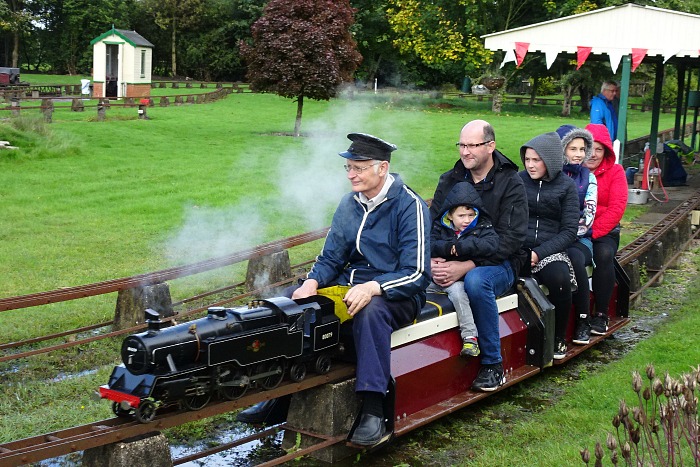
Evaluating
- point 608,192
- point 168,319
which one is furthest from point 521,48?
point 168,319

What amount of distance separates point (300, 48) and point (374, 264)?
18.5 metres

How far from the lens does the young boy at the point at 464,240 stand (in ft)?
19.4

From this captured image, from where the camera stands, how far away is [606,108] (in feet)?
48.0

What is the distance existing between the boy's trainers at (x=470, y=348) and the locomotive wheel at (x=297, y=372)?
133cm

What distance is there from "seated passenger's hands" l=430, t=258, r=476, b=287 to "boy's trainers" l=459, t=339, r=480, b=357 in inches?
16.1

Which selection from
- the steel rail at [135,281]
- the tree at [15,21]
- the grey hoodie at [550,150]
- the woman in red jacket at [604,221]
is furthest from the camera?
the tree at [15,21]

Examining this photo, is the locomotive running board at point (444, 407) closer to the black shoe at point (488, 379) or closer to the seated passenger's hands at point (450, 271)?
the black shoe at point (488, 379)

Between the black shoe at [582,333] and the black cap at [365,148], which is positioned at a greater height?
the black cap at [365,148]

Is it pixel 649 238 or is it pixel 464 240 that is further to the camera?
pixel 649 238

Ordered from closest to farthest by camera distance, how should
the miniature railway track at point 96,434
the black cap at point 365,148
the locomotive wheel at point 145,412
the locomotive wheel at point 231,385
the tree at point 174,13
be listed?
the miniature railway track at point 96,434 → the locomotive wheel at point 145,412 → the locomotive wheel at point 231,385 → the black cap at point 365,148 → the tree at point 174,13

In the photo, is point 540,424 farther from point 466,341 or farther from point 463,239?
point 463,239

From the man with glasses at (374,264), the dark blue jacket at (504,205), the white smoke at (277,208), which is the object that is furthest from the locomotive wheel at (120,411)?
the white smoke at (277,208)

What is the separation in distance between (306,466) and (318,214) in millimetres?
8620

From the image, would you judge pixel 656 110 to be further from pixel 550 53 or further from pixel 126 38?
pixel 126 38
